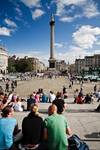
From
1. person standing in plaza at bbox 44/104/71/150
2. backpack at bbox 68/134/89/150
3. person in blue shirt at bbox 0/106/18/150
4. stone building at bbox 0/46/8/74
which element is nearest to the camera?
person standing in plaza at bbox 44/104/71/150

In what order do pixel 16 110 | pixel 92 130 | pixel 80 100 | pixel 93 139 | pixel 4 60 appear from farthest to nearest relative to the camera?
1. pixel 4 60
2. pixel 80 100
3. pixel 16 110
4. pixel 92 130
5. pixel 93 139

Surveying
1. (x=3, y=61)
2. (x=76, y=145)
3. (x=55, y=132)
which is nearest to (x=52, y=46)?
(x=3, y=61)

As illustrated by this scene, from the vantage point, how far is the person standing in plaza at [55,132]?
6125 millimetres

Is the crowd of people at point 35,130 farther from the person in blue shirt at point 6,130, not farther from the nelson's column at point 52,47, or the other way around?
the nelson's column at point 52,47

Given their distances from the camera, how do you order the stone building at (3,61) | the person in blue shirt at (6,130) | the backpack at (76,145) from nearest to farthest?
1. the person in blue shirt at (6,130)
2. the backpack at (76,145)
3. the stone building at (3,61)

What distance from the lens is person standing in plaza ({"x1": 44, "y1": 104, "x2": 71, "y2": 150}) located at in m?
6.12

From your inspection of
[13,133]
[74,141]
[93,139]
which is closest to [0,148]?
[13,133]

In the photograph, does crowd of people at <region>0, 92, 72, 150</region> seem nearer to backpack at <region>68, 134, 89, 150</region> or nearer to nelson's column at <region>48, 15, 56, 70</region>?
backpack at <region>68, 134, 89, 150</region>

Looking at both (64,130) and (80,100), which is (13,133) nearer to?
(64,130)

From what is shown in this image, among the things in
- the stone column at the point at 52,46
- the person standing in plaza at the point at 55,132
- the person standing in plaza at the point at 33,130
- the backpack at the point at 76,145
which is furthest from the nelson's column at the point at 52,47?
the person standing in plaza at the point at 55,132

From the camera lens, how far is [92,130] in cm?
1212

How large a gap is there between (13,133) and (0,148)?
19.7 inches

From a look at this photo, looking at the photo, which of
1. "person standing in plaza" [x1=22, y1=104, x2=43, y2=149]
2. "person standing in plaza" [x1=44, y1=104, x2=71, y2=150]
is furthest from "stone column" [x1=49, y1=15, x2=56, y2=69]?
"person standing in plaza" [x1=44, y1=104, x2=71, y2=150]

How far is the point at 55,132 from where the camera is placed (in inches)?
243
